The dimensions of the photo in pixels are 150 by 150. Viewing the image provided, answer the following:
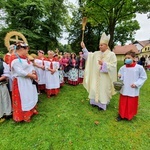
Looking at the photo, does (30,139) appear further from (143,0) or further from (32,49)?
(143,0)

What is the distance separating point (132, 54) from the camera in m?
3.28

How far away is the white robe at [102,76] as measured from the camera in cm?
393

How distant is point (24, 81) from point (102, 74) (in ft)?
7.05

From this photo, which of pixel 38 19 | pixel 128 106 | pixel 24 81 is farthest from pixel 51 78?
pixel 38 19

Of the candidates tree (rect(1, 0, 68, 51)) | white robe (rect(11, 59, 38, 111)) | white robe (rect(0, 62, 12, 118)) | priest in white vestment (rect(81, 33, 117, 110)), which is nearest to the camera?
white robe (rect(11, 59, 38, 111))

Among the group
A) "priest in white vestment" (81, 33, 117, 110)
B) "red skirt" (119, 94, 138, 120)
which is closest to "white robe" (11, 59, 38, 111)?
"priest in white vestment" (81, 33, 117, 110)

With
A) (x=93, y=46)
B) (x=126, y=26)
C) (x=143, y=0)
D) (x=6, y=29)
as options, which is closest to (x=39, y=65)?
(x=6, y=29)

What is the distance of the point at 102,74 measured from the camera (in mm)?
4066

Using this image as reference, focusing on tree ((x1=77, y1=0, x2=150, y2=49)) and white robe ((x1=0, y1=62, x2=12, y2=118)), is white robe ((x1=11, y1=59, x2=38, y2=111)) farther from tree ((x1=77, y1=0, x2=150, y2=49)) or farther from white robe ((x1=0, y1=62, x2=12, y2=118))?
tree ((x1=77, y1=0, x2=150, y2=49))

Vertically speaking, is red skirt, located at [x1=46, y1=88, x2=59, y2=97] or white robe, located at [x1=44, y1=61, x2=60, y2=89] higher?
white robe, located at [x1=44, y1=61, x2=60, y2=89]

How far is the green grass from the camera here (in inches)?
107

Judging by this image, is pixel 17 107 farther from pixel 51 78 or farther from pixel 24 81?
pixel 51 78

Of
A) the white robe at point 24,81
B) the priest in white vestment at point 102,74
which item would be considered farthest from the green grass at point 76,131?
the white robe at point 24,81

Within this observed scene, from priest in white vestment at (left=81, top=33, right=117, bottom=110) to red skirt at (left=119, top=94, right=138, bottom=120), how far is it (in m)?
0.60
